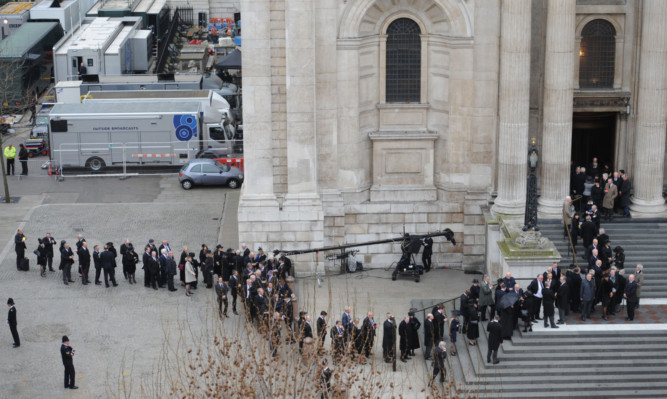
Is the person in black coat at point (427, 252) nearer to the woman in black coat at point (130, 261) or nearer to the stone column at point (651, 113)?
the stone column at point (651, 113)

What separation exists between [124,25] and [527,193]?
164ft

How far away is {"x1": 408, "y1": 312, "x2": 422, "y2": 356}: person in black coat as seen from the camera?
4116 cm

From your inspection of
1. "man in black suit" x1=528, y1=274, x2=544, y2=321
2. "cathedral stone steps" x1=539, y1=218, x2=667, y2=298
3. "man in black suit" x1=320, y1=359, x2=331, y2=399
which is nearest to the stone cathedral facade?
"cathedral stone steps" x1=539, y1=218, x2=667, y2=298

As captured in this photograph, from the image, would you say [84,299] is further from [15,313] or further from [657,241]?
[657,241]

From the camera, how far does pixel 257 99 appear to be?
48031mm

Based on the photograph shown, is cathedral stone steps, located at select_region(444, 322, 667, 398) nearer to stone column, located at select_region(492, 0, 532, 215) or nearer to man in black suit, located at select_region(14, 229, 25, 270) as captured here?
stone column, located at select_region(492, 0, 532, 215)

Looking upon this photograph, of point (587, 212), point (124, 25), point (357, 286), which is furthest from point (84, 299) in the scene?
point (124, 25)

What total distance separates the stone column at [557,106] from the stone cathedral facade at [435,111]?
0.17 ft

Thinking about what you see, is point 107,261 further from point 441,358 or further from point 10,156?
point 10,156

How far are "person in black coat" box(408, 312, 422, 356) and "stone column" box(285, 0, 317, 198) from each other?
919cm

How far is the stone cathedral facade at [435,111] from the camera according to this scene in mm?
47156

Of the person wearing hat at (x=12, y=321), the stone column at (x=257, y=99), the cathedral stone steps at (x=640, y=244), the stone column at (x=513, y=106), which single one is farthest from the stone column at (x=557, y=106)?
the person wearing hat at (x=12, y=321)

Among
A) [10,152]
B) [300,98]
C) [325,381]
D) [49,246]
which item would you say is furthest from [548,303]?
[10,152]

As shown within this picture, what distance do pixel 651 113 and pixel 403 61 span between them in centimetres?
946
